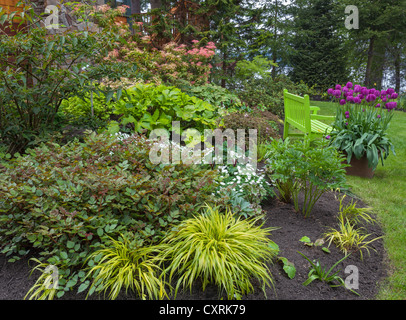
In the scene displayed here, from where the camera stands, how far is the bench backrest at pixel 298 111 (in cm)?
415

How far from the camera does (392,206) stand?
321 centimetres

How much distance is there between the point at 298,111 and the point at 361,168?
1.27m

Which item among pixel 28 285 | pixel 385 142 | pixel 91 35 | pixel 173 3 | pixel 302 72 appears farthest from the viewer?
pixel 302 72

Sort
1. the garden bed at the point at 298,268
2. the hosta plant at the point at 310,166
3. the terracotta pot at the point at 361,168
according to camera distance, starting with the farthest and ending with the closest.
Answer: the terracotta pot at the point at 361,168
the hosta plant at the point at 310,166
the garden bed at the point at 298,268

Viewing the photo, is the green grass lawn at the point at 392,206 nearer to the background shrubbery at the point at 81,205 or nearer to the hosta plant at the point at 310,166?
the hosta plant at the point at 310,166

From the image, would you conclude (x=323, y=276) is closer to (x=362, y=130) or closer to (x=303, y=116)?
(x=362, y=130)

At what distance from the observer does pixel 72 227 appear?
1.77m

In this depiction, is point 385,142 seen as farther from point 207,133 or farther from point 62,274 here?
point 62,274

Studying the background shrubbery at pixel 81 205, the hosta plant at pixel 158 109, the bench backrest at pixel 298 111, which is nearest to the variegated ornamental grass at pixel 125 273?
the background shrubbery at pixel 81 205

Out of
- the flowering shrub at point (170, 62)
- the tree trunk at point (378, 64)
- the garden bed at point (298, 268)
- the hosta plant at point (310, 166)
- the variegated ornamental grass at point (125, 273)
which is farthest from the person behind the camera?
the tree trunk at point (378, 64)

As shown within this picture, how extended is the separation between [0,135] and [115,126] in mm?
1340

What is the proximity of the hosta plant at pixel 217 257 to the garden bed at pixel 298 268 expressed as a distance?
3.2 inches

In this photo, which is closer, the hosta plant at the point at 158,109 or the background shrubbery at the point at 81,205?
the background shrubbery at the point at 81,205

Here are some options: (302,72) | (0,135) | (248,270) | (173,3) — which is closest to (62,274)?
(248,270)
